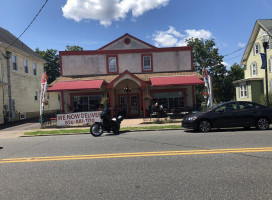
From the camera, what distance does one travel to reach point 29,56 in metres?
25.7

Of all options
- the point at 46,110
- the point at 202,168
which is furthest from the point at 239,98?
the point at 202,168

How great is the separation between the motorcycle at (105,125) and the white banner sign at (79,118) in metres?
3.84

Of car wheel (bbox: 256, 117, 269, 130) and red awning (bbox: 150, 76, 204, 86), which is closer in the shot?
car wheel (bbox: 256, 117, 269, 130)

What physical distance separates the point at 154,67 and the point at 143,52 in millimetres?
1676

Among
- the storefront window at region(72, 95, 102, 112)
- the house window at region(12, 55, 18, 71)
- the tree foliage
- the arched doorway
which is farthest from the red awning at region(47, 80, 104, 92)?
the tree foliage

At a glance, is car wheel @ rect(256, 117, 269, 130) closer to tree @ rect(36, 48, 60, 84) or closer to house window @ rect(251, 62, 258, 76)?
house window @ rect(251, 62, 258, 76)

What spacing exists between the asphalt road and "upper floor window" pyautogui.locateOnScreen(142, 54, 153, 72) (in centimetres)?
1376

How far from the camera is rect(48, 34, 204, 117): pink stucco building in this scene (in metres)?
19.7

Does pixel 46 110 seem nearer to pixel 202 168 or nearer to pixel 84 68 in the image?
pixel 84 68

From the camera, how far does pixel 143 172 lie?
5000mm

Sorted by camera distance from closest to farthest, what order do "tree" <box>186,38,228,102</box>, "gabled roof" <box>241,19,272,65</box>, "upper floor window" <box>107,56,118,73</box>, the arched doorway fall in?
1. the arched doorway
2. "upper floor window" <box>107,56,118,73</box>
3. "gabled roof" <box>241,19,272,65</box>
4. "tree" <box>186,38,228,102</box>

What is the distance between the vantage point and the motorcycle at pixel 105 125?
10773mm

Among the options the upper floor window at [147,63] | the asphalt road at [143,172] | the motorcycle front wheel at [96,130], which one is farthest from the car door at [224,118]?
the upper floor window at [147,63]

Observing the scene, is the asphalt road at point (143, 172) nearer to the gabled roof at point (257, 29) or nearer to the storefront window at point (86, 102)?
the storefront window at point (86, 102)
